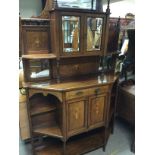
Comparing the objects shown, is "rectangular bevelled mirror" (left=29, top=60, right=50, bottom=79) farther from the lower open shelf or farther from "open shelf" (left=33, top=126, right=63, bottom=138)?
the lower open shelf

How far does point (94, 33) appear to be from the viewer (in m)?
1.80

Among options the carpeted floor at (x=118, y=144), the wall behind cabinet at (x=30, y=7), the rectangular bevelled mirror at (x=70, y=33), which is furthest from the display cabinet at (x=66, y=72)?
the wall behind cabinet at (x=30, y=7)

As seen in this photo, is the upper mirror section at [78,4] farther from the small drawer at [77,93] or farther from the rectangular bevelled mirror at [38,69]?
the small drawer at [77,93]

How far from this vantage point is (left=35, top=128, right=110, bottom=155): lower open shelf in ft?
6.76

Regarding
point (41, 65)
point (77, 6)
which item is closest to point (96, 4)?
point (77, 6)

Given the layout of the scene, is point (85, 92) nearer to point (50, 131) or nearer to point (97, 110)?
point (97, 110)

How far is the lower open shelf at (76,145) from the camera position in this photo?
2061mm

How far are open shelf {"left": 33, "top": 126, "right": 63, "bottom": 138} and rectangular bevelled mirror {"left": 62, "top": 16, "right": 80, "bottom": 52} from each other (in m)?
0.92

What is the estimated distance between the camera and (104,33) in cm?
183

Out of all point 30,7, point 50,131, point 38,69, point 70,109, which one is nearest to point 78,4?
point 38,69

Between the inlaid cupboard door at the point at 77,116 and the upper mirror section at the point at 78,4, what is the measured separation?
3.12 ft
